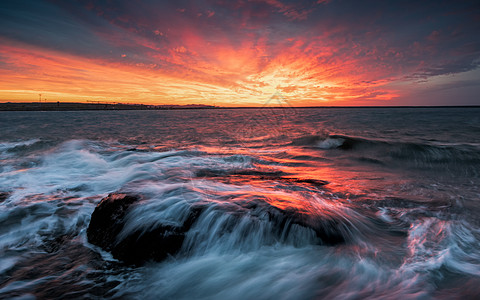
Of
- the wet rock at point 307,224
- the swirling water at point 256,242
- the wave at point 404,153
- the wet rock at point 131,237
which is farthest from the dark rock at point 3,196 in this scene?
the wave at point 404,153

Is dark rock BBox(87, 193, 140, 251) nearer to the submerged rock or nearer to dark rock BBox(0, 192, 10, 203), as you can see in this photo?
the submerged rock

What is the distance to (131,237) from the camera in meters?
3.43

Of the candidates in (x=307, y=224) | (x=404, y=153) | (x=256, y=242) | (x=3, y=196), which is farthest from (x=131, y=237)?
(x=404, y=153)

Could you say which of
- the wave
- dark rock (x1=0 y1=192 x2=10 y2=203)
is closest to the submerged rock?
dark rock (x1=0 y1=192 x2=10 y2=203)

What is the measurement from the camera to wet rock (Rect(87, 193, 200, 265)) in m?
3.28

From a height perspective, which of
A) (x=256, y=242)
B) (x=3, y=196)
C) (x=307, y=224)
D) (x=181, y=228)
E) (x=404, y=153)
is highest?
(x=404, y=153)

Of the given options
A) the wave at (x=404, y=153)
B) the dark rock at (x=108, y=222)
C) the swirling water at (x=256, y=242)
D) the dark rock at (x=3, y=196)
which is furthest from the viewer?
the wave at (x=404, y=153)

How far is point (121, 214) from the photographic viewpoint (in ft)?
12.7

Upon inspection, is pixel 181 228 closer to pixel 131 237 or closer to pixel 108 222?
pixel 131 237

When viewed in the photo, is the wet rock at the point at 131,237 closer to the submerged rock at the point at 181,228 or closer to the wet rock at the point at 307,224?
the submerged rock at the point at 181,228

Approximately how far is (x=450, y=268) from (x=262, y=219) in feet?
8.94

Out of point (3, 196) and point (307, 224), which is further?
point (3, 196)

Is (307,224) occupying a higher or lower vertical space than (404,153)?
lower

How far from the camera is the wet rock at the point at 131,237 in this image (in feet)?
10.8
